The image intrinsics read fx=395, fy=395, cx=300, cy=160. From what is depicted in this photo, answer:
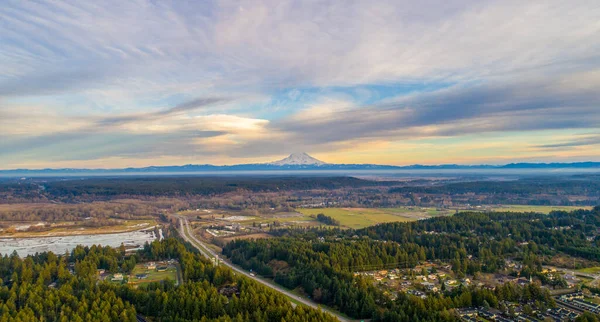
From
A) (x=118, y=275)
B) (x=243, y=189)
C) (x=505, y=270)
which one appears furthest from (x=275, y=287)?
(x=243, y=189)

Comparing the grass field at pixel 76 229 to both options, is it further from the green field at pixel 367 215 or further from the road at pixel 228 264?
the green field at pixel 367 215

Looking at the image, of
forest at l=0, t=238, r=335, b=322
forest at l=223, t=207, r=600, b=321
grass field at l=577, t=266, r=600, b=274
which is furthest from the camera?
grass field at l=577, t=266, r=600, b=274

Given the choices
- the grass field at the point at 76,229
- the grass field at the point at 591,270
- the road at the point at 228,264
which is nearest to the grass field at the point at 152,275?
the road at the point at 228,264

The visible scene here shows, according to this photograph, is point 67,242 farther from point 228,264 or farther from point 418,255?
point 418,255

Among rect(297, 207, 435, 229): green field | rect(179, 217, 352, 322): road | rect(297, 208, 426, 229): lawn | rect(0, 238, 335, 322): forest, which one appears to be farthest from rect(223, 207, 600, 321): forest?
rect(297, 207, 435, 229): green field

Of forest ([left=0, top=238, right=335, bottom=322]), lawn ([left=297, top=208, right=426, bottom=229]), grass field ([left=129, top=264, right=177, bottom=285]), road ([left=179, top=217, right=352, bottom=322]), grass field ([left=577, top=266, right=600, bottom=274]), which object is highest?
forest ([left=0, top=238, right=335, bottom=322])

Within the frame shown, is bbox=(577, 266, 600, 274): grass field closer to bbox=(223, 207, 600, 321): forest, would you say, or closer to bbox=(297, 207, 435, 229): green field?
bbox=(223, 207, 600, 321): forest

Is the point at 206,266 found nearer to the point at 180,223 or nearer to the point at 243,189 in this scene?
the point at 180,223
